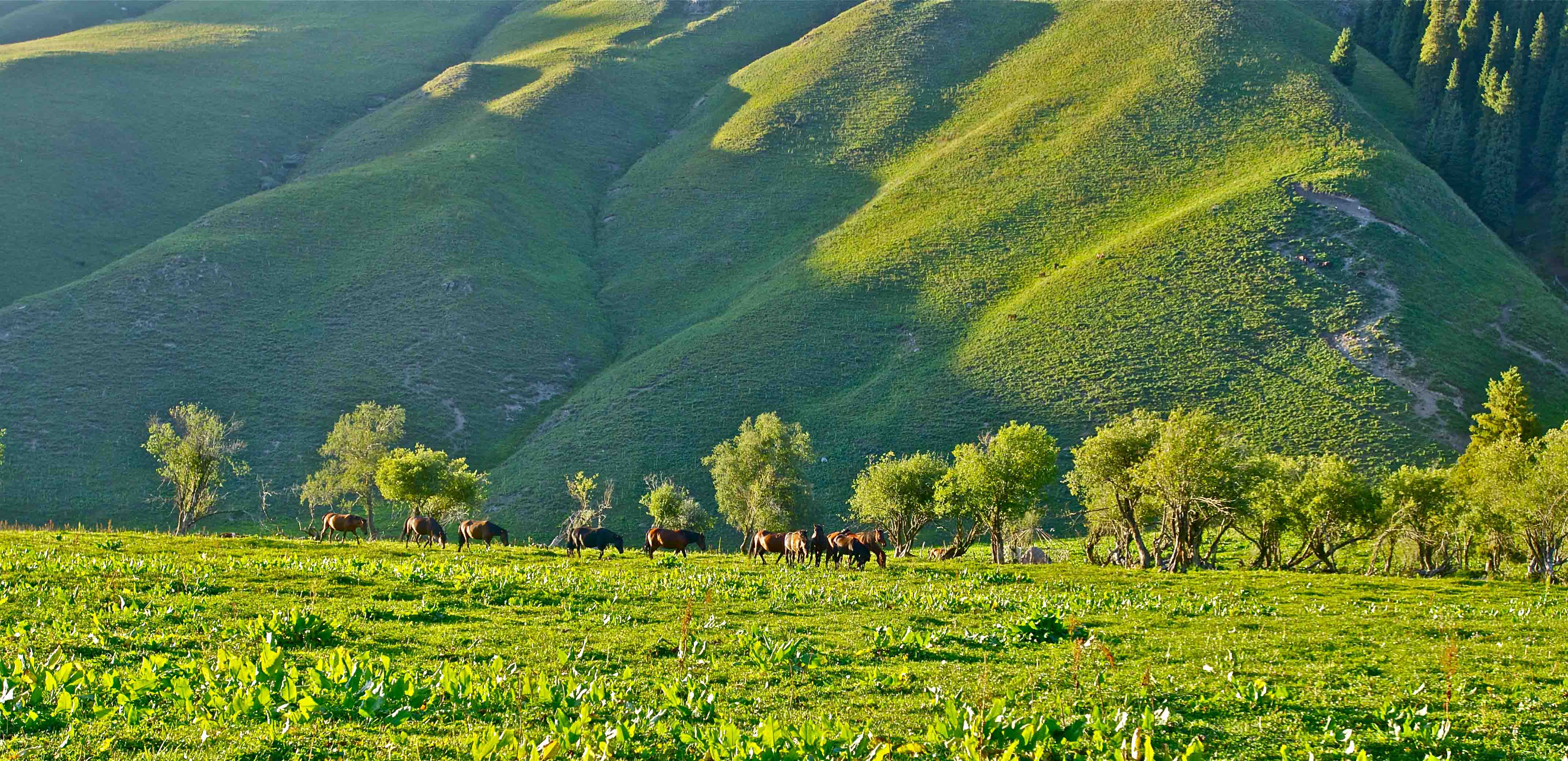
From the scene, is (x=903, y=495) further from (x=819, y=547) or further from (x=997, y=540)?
(x=819, y=547)

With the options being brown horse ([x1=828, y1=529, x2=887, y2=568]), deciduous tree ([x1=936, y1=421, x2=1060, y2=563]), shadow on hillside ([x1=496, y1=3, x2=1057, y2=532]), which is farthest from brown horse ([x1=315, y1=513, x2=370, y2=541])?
shadow on hillside ([x1=496, y1=3, x2=1057, y2=532])

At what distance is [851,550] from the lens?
3359cm

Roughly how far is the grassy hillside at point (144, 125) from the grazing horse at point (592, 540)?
3901 inches

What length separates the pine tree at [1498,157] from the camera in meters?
131

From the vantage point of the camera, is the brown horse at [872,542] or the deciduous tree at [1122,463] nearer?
the brown horse at [872,542]

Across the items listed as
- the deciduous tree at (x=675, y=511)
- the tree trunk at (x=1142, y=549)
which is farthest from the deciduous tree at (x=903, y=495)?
the tree trunk at (x=1142, y=549)

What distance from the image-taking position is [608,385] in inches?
3652

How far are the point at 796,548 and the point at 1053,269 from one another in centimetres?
7410

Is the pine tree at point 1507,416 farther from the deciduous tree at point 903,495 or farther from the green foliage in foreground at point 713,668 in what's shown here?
the green foliage in foreground at point 713,668

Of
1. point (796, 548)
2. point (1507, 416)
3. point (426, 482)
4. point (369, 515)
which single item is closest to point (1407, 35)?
point (1507, 416)

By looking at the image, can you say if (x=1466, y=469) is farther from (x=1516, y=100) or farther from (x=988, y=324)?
(x=1516, y=100)

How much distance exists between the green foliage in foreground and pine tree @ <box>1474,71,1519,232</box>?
134 m

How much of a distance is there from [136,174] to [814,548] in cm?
13868

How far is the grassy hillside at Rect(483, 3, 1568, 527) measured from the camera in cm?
8088
